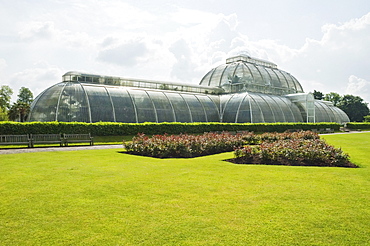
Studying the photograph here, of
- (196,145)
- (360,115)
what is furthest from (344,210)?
(360,115)

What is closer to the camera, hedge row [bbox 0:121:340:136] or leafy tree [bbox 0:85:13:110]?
hedge row [bbox 0:121:340:136]

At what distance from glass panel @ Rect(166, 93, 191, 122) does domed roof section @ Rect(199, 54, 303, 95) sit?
16.3 meters

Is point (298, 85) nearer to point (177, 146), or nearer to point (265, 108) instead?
point (265, 108)

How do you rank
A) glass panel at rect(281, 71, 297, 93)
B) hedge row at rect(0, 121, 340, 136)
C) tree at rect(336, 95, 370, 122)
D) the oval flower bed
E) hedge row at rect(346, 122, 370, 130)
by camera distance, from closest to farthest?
the oval flower bed
hedge row at rect(0, 121, 340, 136)
hedge row at rect(346, 122, 370, 130)
glass panel at rect(281, 71, 297, 93)
tree at rect(336, 95, 370, 122)

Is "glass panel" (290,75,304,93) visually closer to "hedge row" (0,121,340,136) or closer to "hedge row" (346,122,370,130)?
"hedge row" (346,122,370,130)

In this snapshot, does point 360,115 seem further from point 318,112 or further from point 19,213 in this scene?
point 19,213

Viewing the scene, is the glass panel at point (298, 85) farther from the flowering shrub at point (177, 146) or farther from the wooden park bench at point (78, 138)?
the flowering shrub at point (177, 146)

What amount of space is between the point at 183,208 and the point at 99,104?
36201mm

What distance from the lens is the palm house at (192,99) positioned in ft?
131

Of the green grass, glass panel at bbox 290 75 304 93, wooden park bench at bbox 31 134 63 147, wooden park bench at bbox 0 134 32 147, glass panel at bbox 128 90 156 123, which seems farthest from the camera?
glass panel at bbox 290 75 304 93

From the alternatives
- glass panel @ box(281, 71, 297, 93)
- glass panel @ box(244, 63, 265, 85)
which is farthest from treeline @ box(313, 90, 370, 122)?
glass panel @ box(244, 63, 265, 85)

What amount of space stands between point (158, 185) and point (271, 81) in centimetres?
6563

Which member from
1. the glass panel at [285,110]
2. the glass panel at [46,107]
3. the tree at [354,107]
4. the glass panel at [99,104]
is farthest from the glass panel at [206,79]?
the tree at [354,107]

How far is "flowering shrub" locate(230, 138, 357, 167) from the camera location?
584 inches
